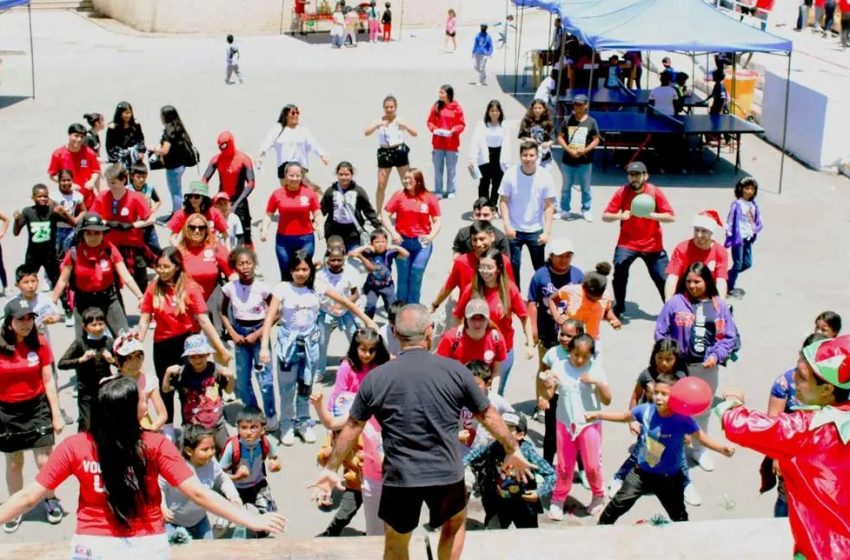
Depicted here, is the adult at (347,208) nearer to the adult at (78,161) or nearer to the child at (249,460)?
the adult at (78,161)

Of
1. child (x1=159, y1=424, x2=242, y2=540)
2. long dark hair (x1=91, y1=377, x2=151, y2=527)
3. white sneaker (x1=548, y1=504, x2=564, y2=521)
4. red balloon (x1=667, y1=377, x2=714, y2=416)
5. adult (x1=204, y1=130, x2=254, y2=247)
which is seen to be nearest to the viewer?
long dark hair (x1=91, y1=377, x2=151, y2=527)

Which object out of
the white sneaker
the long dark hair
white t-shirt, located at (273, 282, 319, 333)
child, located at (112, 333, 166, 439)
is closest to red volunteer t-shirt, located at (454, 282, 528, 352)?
white t-shirt, located at (273, 282, 319, 333)

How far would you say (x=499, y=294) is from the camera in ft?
28.1

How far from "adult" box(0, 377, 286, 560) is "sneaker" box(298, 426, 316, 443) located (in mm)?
3935

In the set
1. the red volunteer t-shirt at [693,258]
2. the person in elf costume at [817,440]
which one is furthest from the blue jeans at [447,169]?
the person in elf costume at [817,440]

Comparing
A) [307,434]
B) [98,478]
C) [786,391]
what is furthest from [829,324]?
[98,478]

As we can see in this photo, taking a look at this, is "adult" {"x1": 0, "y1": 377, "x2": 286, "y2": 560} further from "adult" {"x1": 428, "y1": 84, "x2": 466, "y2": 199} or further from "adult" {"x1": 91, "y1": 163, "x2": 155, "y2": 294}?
"adult" {"x1": 428, "y1": 84, "x2": 466, "y2": 199}

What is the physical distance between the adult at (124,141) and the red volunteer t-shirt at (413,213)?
450 cm

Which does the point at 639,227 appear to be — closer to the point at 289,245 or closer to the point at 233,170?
the point at 289,245

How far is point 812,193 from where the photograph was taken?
1688 centimetres

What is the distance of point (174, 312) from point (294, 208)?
2597mm

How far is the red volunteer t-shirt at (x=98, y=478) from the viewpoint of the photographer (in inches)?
190

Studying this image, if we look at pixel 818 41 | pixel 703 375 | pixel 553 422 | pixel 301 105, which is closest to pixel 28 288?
pixel 553 422

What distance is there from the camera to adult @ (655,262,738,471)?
8461 millimetres
